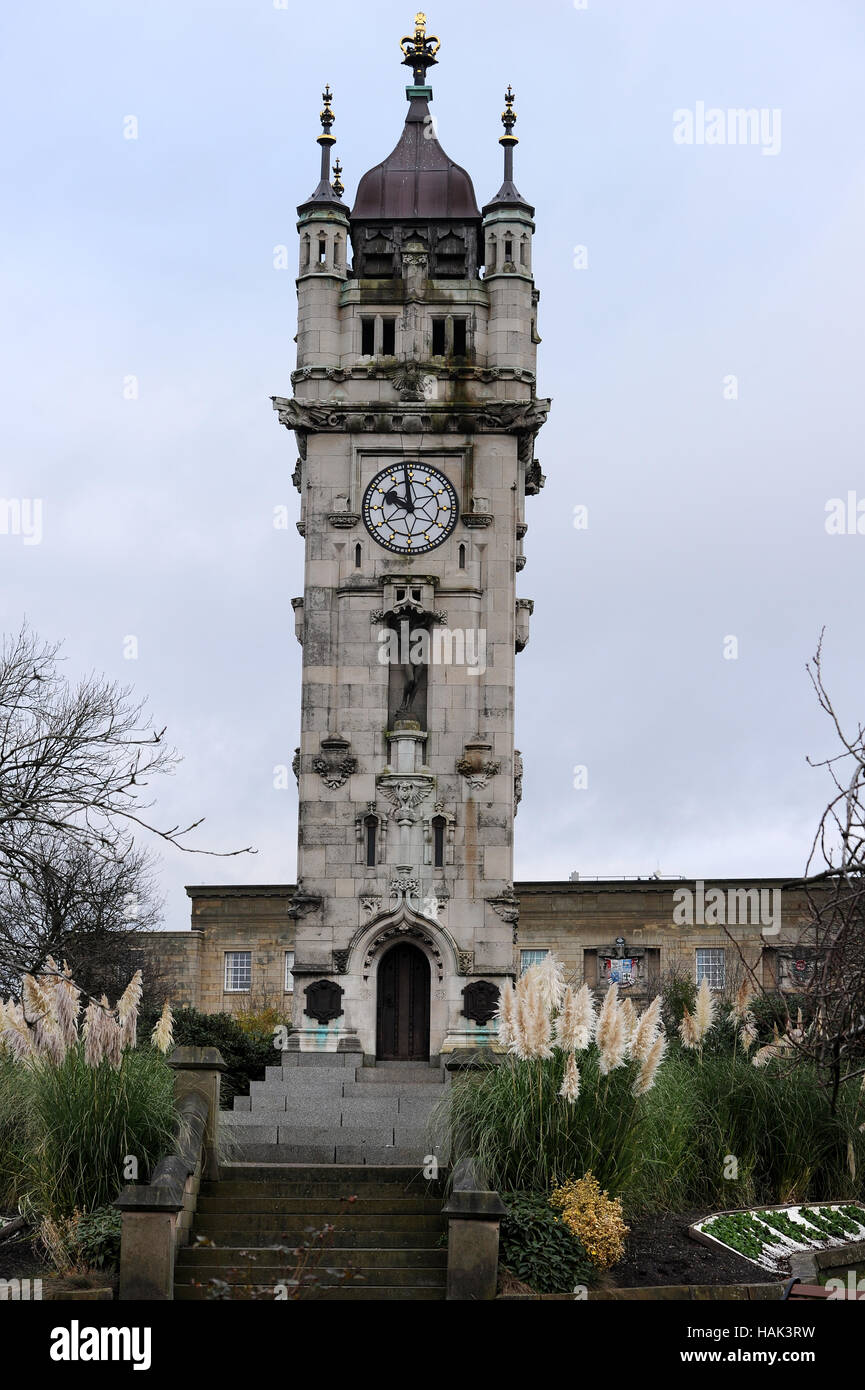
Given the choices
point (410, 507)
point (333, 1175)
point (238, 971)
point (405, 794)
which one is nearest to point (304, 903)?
point (405, 794)

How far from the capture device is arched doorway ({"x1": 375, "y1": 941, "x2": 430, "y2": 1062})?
3659cm

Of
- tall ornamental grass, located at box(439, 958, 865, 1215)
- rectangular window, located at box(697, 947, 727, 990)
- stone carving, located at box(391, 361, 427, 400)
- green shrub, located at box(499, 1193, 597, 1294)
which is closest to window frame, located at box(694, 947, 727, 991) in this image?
rectangular window, located at box(697, 947, 727, 990)

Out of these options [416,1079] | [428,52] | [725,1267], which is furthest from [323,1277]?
[428,52]

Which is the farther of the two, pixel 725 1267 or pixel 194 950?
pixel 194 950

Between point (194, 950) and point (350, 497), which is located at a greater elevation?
point (350, 497)

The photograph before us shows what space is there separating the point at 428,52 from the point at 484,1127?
2857 centimetres

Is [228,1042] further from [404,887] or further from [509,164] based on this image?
[509,164]

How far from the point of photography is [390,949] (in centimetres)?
3697

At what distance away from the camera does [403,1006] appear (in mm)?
36750

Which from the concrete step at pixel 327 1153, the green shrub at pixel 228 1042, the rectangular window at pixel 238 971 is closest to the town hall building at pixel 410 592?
the green shrub at pixel 228 1042

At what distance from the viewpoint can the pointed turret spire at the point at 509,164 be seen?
40125 millimetres

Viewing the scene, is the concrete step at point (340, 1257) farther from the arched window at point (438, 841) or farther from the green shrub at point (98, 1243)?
the arched window at point (438, 841)

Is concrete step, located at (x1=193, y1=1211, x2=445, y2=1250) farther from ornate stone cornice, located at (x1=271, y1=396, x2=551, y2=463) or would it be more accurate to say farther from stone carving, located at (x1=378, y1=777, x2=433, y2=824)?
ornate stone cornice, located at (x1=271, y1=396, x2=551, y2=463)
